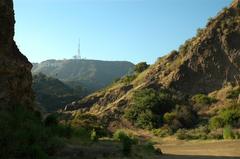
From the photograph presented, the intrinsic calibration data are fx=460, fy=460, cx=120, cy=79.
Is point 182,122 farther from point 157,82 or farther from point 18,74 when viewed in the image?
point 18,74

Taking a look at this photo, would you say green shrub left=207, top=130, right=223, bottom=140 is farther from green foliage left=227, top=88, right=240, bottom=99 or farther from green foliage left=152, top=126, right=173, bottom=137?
green foliage left=227, top=88, right=240, bottom=99

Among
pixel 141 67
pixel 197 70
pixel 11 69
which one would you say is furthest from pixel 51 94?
pixel 11 69

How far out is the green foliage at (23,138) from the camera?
14.5m

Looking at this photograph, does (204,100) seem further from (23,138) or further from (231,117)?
(23,138)

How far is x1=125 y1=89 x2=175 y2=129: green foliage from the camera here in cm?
5056

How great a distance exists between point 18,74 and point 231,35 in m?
46.1

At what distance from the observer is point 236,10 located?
212ft

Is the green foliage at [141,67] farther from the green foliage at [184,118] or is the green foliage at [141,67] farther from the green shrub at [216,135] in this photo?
the green shrub at [216,135]

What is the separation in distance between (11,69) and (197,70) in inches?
1757

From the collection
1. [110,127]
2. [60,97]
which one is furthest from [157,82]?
[60,97]

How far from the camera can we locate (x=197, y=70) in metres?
60.8

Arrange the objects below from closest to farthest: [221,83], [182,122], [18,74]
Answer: [18,74] < [182,122] < [221,83]

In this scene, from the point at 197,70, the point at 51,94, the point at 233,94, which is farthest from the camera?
the point at 51,94

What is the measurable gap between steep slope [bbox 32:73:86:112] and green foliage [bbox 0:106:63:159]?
58.6 m
